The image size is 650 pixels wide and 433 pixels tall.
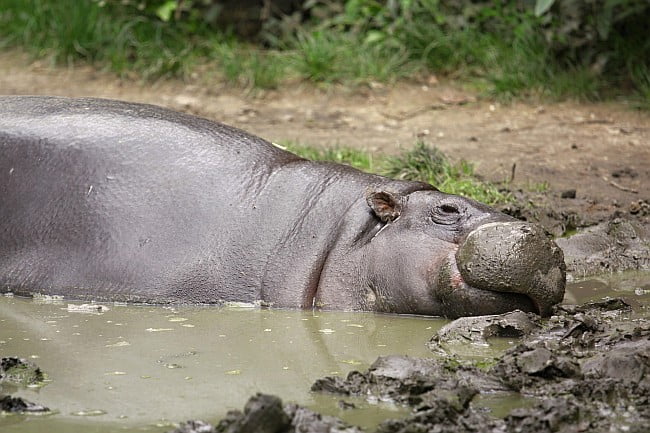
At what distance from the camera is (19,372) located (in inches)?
136

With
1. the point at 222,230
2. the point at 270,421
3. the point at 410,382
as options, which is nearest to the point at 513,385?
the point at 410,382

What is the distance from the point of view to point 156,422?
3.08 metres

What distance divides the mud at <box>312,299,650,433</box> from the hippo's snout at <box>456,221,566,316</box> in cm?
28

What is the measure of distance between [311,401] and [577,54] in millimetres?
5370

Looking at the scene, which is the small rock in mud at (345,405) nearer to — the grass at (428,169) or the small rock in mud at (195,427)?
the small rock in mud at (195,427)

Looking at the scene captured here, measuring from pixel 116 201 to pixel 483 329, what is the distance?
155 cm

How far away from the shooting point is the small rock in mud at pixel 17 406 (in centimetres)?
316

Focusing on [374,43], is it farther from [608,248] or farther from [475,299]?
[475,299]

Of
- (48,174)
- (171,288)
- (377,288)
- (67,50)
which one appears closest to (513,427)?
(377,288)

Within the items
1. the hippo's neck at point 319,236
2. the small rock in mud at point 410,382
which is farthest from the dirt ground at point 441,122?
the small rock in mud at point 410,382

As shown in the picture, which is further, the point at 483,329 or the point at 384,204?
the point at 384,204

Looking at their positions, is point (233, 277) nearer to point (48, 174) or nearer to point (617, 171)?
point (48, 174)

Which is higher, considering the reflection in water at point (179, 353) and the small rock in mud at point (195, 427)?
the small rock in mud at point (195, 427)

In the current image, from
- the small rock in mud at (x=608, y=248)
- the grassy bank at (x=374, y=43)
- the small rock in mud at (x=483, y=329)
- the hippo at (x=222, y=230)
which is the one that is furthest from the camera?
the grassy bank at (x=374, y=43)
